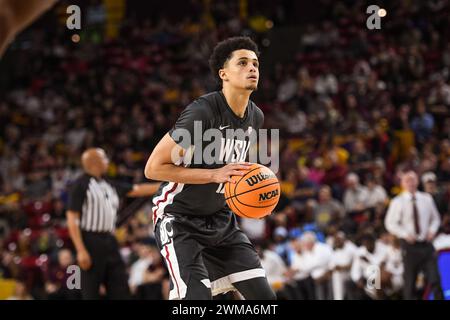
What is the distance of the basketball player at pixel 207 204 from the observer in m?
3.87

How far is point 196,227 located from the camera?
4.02 m

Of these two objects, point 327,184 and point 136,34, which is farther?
point 136,34

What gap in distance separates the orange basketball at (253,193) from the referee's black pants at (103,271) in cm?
274

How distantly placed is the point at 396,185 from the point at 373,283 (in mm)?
3194

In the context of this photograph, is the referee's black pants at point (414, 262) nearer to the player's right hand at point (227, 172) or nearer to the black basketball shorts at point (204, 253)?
the black basketball shorts at point (204, 253)

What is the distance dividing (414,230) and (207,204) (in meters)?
4.68

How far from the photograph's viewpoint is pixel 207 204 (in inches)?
161

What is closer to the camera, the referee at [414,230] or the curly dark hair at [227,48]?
the curly dark hair at [227,48]

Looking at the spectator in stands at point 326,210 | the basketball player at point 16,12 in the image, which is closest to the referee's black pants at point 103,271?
the spectator in stands at point 326,210

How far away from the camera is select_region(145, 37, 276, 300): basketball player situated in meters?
3.87

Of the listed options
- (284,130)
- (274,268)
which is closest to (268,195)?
(274,268)

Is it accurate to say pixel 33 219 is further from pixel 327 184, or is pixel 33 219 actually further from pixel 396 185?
pixel 396 185

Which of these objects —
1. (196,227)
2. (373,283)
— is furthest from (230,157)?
(373,283)

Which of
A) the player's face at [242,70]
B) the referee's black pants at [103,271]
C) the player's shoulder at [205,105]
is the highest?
the player's face at [242,70]
